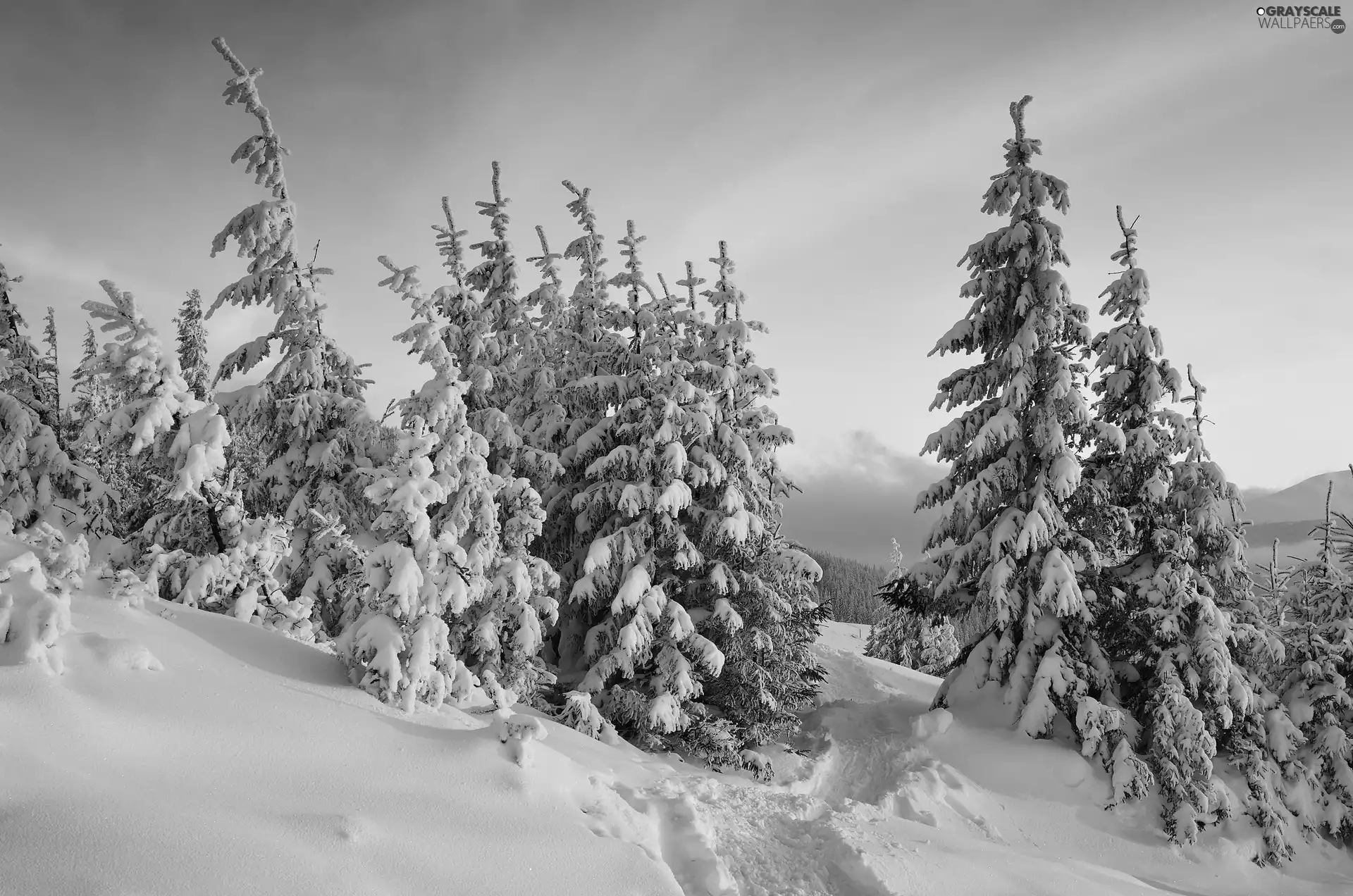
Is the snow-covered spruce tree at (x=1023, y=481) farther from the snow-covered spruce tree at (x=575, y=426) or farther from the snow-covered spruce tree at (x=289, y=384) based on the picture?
the snow-covered spruce tree at (x=289, y=384)

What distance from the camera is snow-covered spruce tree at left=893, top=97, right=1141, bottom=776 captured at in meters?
14.6

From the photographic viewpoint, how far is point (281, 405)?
14008 mm

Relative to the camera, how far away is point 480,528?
13.0 m

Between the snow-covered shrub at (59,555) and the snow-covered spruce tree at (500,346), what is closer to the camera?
the snow-covered shrub at (59,555)

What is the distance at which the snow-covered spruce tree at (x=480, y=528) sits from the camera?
12250 mm

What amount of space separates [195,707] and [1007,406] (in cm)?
1560

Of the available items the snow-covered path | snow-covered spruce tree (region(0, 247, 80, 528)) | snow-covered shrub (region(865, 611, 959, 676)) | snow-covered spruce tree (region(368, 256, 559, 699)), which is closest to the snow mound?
snow-covered spruce tree (region(368, 256, 559, 699))

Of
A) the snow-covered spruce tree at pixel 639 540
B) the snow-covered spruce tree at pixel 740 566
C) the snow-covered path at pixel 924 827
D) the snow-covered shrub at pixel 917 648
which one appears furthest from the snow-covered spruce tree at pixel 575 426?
the snow-covered shrub at pixel 917 648

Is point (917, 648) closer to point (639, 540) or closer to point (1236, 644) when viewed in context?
point (1236, 644)

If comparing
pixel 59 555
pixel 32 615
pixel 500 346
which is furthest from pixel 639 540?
pixel 32 615

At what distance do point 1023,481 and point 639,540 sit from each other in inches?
359

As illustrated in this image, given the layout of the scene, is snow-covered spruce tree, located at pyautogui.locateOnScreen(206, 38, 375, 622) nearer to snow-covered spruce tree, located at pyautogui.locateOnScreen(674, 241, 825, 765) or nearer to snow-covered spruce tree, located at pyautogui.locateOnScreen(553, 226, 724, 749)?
snow-covered spruce tree, located at pyautogui.locateOnScreen(553, 226, 724, 749)

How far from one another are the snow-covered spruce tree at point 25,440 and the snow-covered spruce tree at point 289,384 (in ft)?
12.3

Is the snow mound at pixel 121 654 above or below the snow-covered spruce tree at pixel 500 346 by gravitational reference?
below
